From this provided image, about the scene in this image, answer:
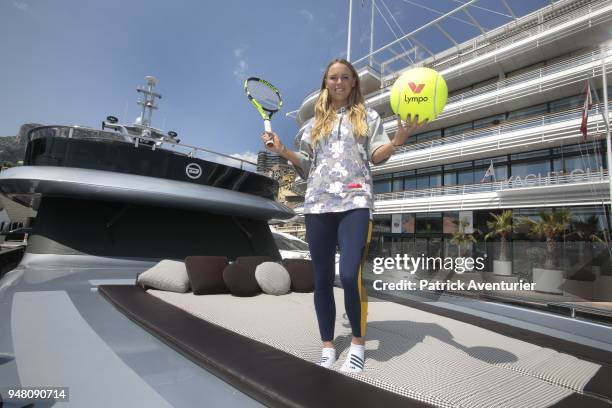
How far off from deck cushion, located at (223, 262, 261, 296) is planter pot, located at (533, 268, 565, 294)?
5807 mm

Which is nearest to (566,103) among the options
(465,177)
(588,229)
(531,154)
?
(531,154)

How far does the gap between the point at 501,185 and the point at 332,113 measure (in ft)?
55.6

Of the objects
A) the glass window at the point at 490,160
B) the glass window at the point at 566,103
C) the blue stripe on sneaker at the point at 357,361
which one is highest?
the glass window at the point at 566,103

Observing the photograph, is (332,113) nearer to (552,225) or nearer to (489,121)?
(552,225)

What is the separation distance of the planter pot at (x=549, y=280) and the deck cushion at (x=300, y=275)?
5101 millimetres

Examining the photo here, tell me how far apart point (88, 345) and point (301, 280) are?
2273 millimetres

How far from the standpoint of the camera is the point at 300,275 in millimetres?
3689

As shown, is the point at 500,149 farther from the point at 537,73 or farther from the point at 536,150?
the point at 537,73

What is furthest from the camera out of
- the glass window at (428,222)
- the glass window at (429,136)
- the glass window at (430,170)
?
the glass window at (429,136)

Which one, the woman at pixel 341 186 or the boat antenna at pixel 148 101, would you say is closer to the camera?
the woman at pixel 341 186

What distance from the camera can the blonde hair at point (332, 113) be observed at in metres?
1.74

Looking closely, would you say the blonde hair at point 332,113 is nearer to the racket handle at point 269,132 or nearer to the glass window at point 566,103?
the racket handle at point 269,132

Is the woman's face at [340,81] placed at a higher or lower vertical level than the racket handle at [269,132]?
higher

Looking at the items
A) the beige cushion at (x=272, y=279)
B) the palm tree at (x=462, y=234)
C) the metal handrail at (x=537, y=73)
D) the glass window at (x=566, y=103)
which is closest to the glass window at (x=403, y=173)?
the palm tree at (x=462, y=234)
